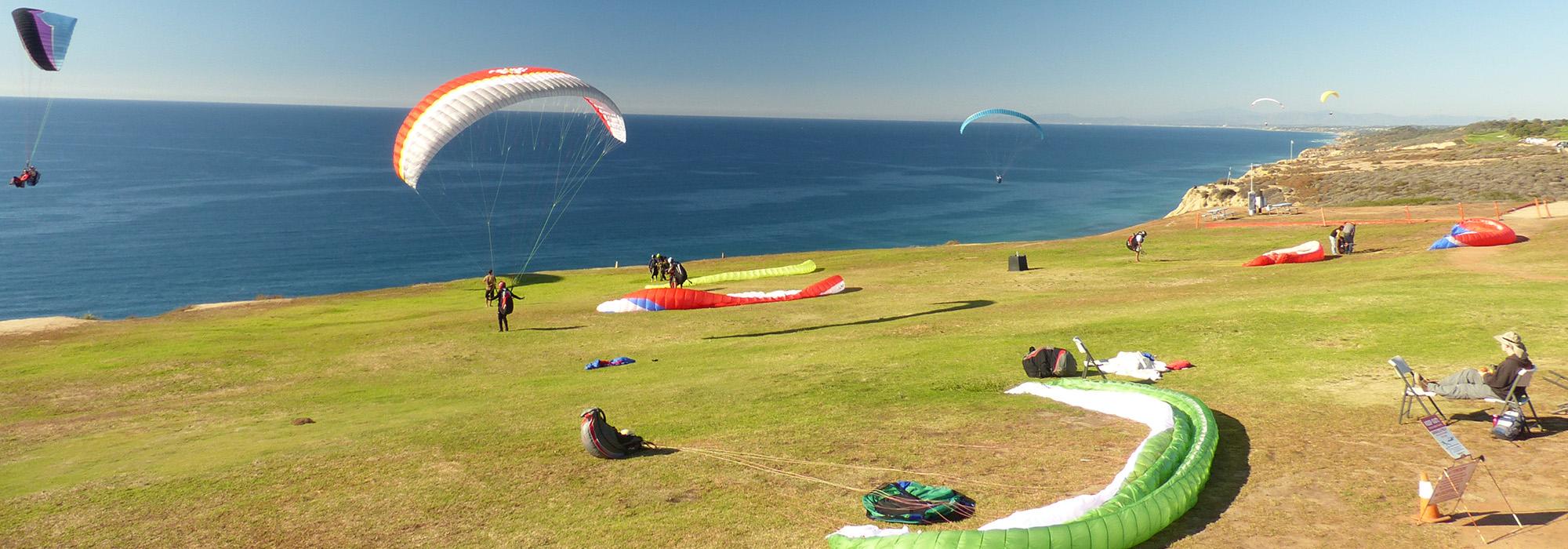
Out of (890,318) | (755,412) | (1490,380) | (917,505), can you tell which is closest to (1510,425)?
(1490,380)

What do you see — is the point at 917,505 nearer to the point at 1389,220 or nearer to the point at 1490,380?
the point at 1490,380

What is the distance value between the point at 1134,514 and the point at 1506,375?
757 centimetres

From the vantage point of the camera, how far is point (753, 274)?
42.4m

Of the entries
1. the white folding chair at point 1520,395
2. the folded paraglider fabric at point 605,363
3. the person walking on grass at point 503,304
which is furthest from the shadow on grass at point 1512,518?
the person walking on grass at point 503,304

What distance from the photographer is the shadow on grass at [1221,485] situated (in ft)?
34.8

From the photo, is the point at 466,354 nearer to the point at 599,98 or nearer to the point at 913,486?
the point at 599,98

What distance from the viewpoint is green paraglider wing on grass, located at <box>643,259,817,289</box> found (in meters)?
41.7

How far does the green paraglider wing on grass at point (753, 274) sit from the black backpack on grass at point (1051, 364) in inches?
968

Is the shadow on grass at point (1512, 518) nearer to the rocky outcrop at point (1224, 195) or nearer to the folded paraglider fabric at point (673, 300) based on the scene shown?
the folded paraglider fabric at point (673, 300)

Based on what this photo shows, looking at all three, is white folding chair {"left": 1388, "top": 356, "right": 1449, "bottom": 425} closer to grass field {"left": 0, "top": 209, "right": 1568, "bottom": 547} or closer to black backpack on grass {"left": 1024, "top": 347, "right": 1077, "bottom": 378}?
grass field {"left": 0, "top": 209, "right": 1568, "bottom": 547}

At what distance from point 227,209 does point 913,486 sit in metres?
151

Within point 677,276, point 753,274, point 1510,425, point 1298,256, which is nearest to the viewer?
point 1510,425

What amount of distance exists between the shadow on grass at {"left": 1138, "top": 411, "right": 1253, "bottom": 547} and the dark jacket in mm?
3553

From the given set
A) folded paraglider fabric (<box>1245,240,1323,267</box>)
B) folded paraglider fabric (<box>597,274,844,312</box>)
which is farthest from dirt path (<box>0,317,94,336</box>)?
folded paraglider fabric (<box>1245,240,1323,267</box>)
